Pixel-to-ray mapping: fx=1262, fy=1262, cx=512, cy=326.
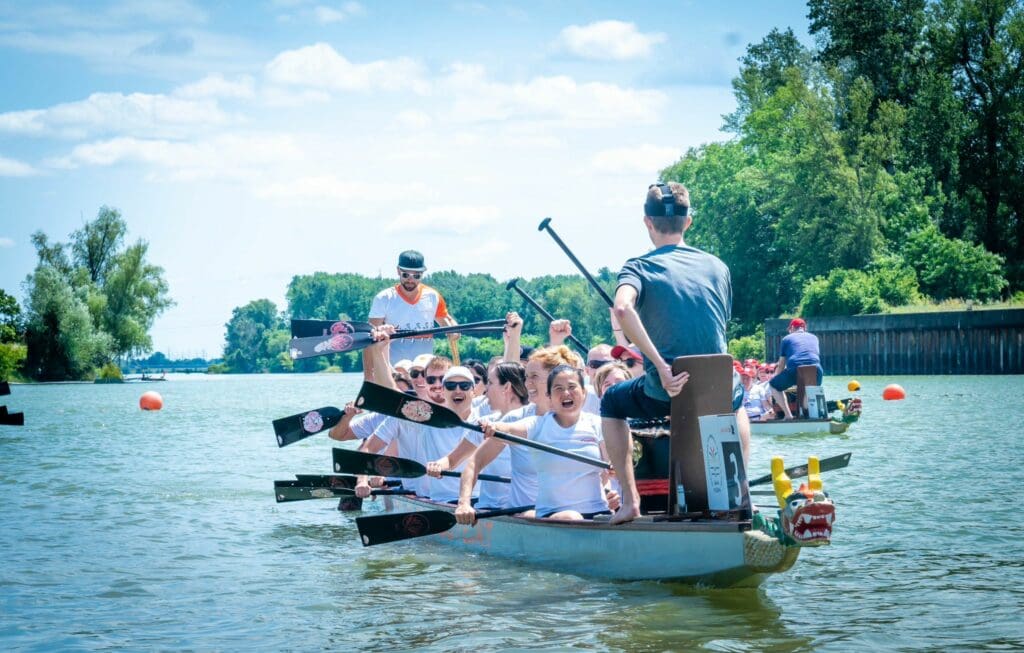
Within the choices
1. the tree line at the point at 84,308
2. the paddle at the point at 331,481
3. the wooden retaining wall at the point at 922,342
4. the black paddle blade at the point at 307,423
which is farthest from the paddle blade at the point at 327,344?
the tree line at the point at 84,308

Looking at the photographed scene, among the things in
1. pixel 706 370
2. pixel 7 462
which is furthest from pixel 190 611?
pixel 7 462

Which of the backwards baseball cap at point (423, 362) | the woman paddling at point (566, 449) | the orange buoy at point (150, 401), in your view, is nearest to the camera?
the woman paddling at point (566, 449)

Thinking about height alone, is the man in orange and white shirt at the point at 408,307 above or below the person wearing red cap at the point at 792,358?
above

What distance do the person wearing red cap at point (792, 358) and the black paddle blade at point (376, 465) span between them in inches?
399

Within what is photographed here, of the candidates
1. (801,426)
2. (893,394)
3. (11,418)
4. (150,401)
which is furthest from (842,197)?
(11,418)

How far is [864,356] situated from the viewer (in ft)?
157

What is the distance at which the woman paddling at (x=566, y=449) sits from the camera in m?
8.06

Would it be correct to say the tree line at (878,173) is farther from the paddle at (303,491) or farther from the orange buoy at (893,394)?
the paddle at (303,491)

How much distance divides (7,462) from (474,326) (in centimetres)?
1083

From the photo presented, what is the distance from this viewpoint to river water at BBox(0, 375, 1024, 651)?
6.96 m

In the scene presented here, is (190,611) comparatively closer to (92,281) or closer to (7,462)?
(7,462)

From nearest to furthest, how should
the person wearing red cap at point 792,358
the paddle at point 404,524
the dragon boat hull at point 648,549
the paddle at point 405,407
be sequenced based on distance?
the dragon boat hull at point 648,549 < the paddle at point 404,524 < the paddle at point 405,407 < the person wearing red cap at point 792,358

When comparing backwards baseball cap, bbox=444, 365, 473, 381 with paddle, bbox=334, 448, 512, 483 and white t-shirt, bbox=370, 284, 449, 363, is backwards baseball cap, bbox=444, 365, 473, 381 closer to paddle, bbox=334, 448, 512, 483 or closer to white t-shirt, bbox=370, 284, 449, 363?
paddle, bbox=334, 448, 512, 483

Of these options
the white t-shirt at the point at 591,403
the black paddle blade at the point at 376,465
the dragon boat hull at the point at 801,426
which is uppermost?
the white t-shirt at the point at 591,403
